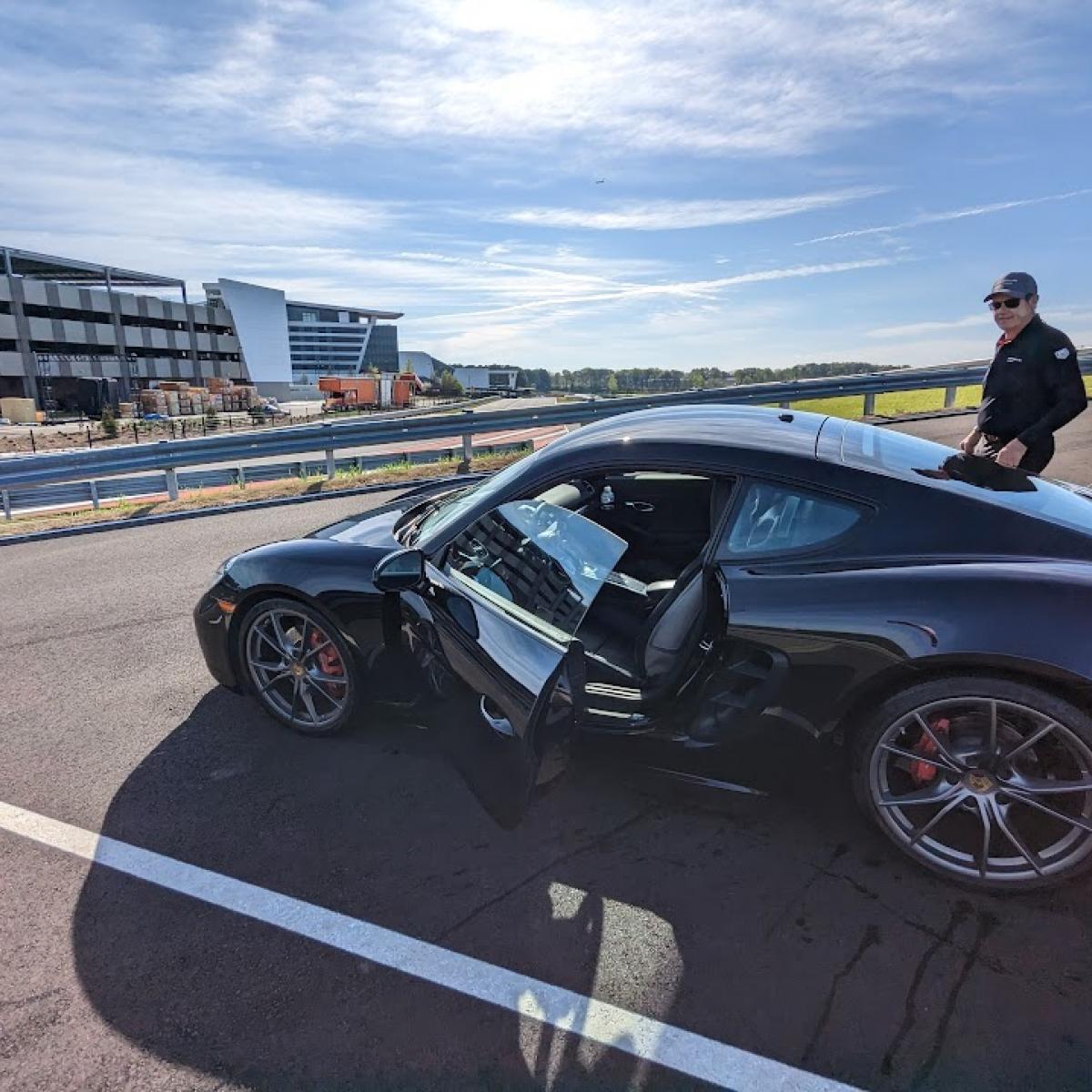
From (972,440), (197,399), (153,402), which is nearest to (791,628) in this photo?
(972,440)

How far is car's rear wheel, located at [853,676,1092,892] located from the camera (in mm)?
2082

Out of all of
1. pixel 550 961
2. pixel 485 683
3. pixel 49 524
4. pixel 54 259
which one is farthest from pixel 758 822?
pixel 54 259

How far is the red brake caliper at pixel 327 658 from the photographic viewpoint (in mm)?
3152

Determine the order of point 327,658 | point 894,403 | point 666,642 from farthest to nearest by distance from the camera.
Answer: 1. point 894,403
2. point 327,658
3. point 666,642

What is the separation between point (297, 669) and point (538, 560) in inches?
53.0

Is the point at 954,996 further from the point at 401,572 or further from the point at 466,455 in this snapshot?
the point at 466,455

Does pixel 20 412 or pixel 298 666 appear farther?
pixel 20 412

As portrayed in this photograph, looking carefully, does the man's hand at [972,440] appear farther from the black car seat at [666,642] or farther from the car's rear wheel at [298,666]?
the car's rear wheel at [298,666]

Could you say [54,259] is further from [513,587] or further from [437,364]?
[437,364]

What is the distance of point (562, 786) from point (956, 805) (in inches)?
54.6

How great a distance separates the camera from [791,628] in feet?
7.48

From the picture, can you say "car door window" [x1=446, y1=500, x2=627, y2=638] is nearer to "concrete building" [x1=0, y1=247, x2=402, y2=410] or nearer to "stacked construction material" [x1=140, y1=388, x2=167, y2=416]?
"stacked construction material" [x1=140, y1=388, x2=167, y2=416]

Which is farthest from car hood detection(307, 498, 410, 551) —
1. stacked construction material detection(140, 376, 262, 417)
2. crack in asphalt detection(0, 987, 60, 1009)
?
stacked construction material detection(140, 376, 262, 417)

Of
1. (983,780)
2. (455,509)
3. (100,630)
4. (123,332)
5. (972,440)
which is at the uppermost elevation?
(123,332)
